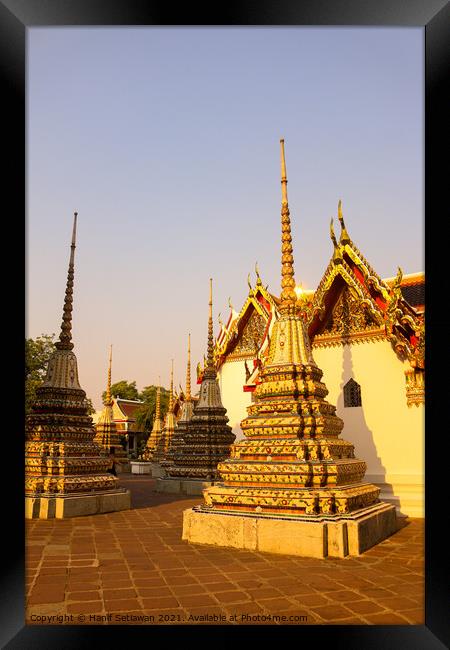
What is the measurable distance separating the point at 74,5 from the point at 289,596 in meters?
4.99

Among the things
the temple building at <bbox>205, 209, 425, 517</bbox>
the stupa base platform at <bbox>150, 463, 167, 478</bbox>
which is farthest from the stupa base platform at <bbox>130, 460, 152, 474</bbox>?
the temple building at <bbox>205, 209, 425, 517</bbox>

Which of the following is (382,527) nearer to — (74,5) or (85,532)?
(85,532)

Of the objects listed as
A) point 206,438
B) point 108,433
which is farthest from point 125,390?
point 206,438

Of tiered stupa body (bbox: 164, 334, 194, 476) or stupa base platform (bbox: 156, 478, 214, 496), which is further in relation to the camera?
tiered stupa body (bbox: 164, 334, 194, 476)

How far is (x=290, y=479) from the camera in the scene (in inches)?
291

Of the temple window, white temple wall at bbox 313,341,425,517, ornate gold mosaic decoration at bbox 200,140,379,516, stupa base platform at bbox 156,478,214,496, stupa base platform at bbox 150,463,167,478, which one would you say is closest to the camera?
ornate gold mosaic decoration at bbox 200,140,379,516

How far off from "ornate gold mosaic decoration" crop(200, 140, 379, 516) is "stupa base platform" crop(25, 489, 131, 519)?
3.64 meters

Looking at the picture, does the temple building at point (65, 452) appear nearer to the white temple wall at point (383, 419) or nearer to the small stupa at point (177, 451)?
the small stupa at point (177, 451)

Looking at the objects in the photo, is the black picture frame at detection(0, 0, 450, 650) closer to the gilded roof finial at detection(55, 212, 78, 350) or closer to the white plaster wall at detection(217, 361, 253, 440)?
the gilded roof finial at detection(55, 212, 78, 350)

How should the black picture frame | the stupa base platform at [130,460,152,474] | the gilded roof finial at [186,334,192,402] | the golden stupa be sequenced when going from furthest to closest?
the stupa base platform at [130,460,152,474], the gilded roof finial at [186,334,192,402], the golden stupa, the black picture frame

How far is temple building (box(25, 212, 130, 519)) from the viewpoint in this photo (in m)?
10.5

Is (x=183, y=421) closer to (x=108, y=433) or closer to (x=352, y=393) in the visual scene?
(x=108, y=433)
